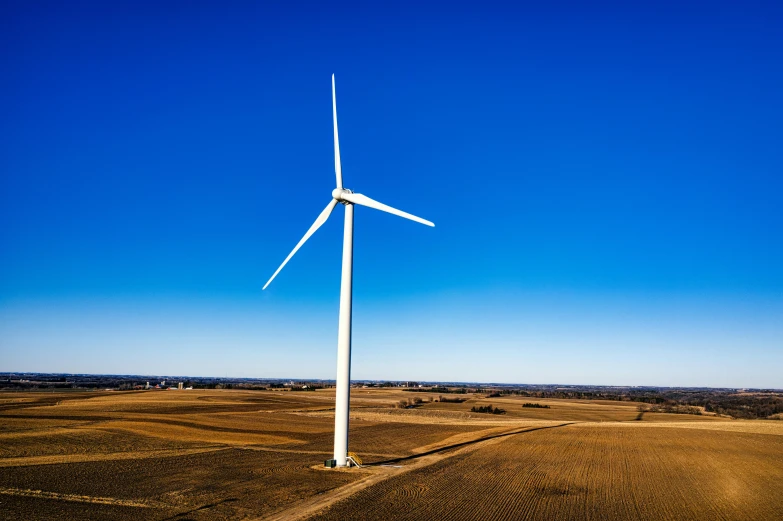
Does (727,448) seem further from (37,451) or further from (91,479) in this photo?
(37,451)

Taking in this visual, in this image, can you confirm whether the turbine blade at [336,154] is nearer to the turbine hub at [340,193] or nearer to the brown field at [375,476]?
the turbine hub at [340,193]

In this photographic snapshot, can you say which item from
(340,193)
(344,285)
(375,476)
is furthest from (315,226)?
(375,476)

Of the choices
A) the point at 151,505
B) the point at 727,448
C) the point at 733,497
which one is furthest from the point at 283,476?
the point at 727,448

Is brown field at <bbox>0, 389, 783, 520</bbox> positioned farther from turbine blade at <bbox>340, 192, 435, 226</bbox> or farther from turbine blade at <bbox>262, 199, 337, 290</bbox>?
turbine blade at <bbox>340, 192, 435, 226</bbox>

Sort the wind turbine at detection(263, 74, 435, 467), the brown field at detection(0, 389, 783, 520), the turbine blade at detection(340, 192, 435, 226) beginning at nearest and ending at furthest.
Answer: the brown field at detection(0, 389, 783, 520), the wind turbine at detection(263, 74, 435, 467), the turbine blade at detection(340, 192, 435, 226)

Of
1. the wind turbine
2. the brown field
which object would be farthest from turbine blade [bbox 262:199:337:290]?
the brown field
